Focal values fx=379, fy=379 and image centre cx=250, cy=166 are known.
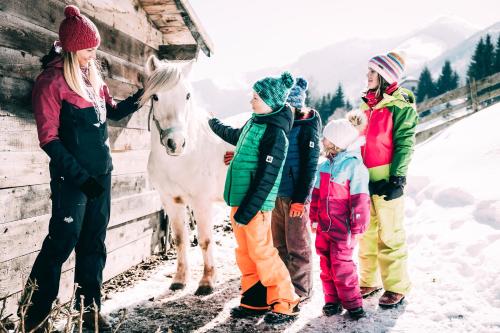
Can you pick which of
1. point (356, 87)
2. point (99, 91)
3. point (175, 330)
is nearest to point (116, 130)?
point (99, 91)

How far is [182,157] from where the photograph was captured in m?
3.77

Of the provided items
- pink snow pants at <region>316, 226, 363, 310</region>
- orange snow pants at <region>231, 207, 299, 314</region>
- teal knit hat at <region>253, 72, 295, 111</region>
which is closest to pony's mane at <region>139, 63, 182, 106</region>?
teal knit hat at <region>253, 72, 295, 111</region>

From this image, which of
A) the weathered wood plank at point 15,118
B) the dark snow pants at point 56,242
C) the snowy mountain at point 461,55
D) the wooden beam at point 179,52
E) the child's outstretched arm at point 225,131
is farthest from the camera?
the snowy mountain at point 461,55

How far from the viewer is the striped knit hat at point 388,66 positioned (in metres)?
3.41

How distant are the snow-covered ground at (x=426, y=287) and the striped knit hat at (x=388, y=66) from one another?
6.53ft

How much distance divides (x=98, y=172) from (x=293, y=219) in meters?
1.72

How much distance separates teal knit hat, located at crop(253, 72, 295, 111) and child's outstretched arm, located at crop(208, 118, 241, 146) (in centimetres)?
72

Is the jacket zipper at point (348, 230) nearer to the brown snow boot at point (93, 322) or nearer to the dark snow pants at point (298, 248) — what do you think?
the dark snow pants at point (298, 248)

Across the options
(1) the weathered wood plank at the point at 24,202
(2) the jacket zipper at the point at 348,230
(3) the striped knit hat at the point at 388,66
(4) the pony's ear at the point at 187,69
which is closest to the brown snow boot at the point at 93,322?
(1) the weathered wood plank at the point at 24,202

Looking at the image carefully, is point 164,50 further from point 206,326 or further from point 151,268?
point 206,326

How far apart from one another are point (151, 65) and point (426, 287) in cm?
338

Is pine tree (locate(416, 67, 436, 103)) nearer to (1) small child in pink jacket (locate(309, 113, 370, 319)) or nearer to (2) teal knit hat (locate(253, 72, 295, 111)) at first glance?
(1) small child in pink jacket (locate(309, 113, 370, 319))

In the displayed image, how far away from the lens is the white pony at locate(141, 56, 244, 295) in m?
3.37

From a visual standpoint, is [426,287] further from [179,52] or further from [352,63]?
[352,63]
